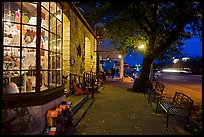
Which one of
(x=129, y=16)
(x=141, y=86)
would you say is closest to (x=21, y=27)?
(x=129, y=16)

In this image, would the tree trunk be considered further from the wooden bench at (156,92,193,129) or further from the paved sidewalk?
the wooden bench at (156,92,193,129)

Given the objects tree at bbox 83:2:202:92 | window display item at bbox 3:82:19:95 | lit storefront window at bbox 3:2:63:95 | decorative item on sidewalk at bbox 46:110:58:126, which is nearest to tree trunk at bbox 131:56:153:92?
tree at bbox 83:2:202:92

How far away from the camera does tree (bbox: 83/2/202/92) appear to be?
8.74 m

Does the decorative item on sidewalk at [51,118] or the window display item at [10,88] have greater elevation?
the window display item at [10,88]

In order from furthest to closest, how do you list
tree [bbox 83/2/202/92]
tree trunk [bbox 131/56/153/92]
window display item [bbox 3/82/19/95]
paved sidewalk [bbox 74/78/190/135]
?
tree trunk [bbox 131/56/153/92]
tree [bbox 83/2/202/92]
paved sidewalk [bbox 74/78/190/135]
window display item [bbox 3/82/19/95]

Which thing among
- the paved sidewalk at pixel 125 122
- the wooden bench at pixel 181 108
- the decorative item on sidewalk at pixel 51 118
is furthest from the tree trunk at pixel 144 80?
the decorative item on sidewalk at pixel 51 118

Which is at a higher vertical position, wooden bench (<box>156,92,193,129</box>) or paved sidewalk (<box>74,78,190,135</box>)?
wooden bench (<box>156,92,193,129</box>)

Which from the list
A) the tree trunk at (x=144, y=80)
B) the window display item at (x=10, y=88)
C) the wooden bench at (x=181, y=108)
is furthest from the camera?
the tree trunk at (x=144, y=80)

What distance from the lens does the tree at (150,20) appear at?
8.74 meters

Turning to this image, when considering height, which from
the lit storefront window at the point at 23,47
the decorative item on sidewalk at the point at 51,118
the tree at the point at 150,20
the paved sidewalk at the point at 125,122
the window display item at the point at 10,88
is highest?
the tree at the point at 150,20

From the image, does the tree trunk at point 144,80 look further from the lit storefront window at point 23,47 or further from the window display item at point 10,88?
the window display item at point 10,88

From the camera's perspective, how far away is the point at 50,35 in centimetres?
560

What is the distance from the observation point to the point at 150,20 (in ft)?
37.4

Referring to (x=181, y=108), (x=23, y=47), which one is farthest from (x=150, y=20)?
(x=23, y=47)
